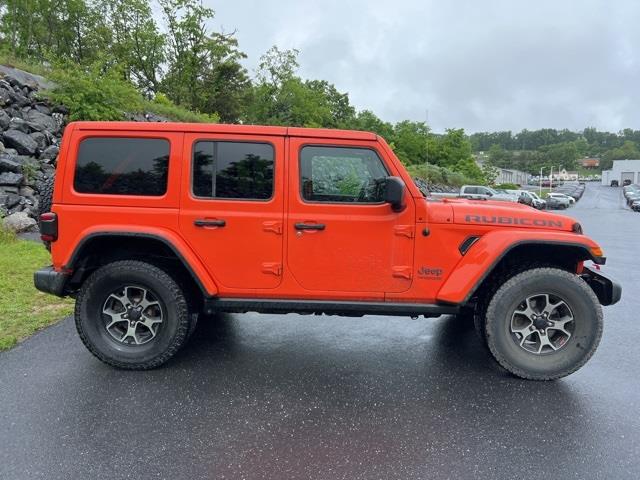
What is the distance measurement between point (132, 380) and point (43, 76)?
13.5m

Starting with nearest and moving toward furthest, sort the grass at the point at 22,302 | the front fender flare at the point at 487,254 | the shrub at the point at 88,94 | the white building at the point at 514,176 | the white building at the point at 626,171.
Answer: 1. the front fender flare at the point at 487,254
2. the grass at the point at 22,302
3. the shrub at the point at 88,94
4. the white building at the point at 514,176
5. the white building at the point at 626,171

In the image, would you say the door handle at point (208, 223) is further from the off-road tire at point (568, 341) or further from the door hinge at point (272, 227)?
the off-road tire at point (568, 341)

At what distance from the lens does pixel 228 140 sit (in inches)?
146

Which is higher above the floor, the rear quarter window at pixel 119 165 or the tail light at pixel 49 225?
the rear quarter window at pixel 119 165

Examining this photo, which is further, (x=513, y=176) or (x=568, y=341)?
(x=513, y=176)

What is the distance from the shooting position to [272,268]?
3725mm

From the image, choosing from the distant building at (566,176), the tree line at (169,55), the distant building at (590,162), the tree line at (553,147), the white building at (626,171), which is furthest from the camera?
the distant building at (590,162)

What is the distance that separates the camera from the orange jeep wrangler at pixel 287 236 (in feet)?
11.9

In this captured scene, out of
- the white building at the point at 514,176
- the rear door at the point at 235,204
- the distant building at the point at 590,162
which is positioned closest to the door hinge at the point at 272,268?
the rear door at the point at 235,204

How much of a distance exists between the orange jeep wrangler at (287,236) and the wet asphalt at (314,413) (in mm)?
352

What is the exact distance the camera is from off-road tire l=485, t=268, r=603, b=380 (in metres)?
3.60

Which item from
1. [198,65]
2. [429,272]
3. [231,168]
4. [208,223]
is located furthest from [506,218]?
[198,65]

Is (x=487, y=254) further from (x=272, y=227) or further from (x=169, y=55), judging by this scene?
(x=169, y=55)

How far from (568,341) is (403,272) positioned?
1.43m
